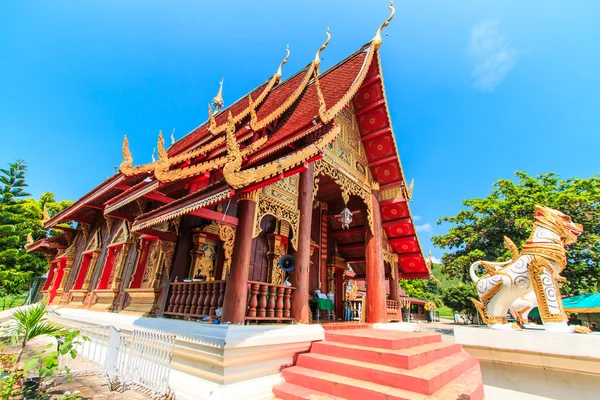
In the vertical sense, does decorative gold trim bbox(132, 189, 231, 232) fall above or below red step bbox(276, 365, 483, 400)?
above

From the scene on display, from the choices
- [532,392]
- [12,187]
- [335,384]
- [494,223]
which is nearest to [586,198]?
[494,223]

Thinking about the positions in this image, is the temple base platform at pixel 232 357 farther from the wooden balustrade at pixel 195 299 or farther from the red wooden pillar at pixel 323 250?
the red wooden pillar at pixel 323 250

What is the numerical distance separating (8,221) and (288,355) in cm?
1888

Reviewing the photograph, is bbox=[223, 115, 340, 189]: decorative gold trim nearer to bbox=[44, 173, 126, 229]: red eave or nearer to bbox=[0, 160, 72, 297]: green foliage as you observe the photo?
bbox=[44, 173, 126, 229]: red eave

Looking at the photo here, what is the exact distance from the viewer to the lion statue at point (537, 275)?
311 cm

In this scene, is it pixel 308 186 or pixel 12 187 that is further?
pixel 12 187

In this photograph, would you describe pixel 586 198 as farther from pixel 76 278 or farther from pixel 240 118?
pixel 76 278

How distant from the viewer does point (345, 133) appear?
7285mm

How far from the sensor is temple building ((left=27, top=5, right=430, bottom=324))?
167 inches

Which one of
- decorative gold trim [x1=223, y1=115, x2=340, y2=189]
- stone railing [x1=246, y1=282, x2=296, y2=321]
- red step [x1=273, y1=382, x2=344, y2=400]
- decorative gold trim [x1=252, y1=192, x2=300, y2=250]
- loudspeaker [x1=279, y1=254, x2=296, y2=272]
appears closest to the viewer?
red step [x1=273, y1=382, x2=344, y2=400]

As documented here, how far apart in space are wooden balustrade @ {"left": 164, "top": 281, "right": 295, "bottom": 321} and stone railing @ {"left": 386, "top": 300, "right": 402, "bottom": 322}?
4717mm

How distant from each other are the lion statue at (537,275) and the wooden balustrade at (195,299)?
3674 millimetres

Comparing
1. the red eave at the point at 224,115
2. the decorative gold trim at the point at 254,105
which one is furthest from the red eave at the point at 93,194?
A: the decorative gold trim at the point at 254,105

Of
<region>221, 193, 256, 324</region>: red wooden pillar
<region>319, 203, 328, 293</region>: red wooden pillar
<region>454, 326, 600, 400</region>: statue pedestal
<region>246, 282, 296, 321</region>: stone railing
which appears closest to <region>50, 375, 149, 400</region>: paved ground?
<region>221, 193, 256, 324</region>: red wooden pillar
